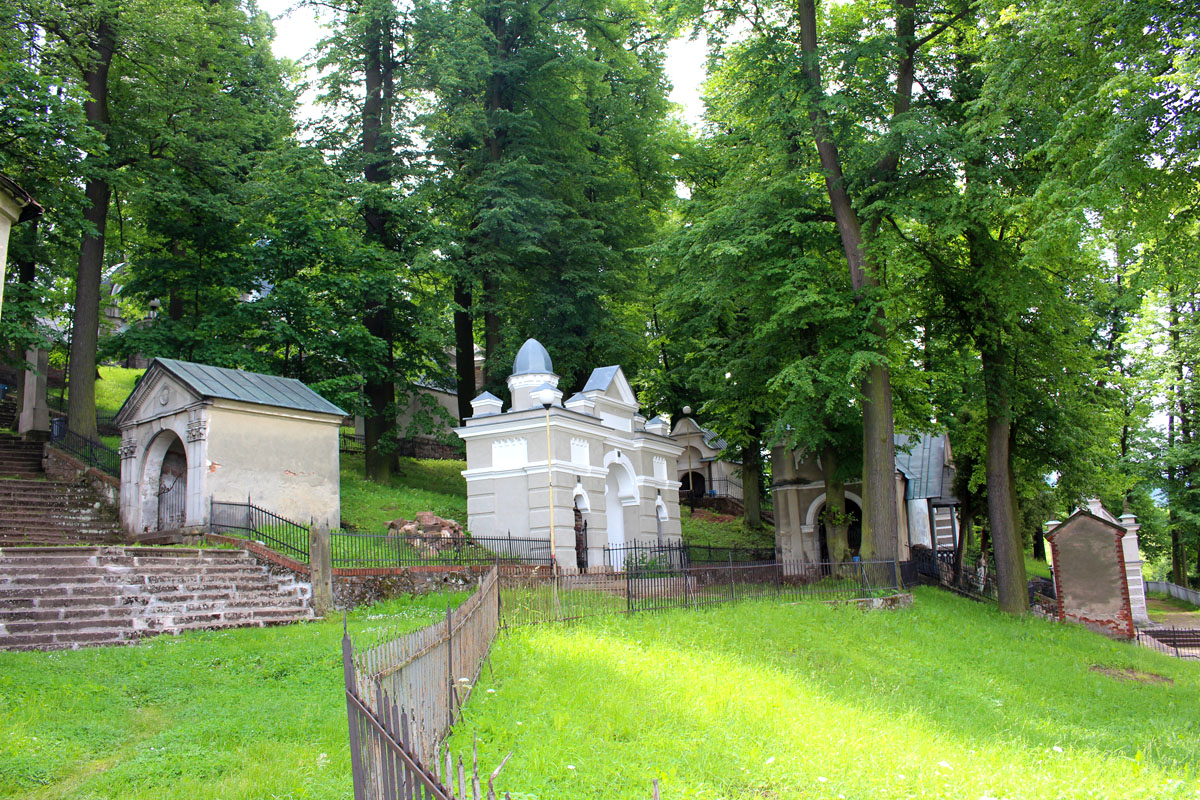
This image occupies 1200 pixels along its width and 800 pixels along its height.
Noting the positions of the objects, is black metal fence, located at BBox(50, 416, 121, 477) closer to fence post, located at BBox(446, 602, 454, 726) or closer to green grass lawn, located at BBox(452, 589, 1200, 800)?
green grass lawn, located at BBox(452, 589, 1200, 800)

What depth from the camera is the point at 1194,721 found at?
12.8m

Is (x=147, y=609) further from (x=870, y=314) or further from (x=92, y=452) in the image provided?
(x=870, y=314)

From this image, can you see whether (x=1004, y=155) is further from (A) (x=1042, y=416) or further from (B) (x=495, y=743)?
(B) (x=495, y=743)

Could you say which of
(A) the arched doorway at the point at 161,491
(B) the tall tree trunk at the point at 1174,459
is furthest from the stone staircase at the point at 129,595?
(B) the tall tree trunk at the point at 1174,459

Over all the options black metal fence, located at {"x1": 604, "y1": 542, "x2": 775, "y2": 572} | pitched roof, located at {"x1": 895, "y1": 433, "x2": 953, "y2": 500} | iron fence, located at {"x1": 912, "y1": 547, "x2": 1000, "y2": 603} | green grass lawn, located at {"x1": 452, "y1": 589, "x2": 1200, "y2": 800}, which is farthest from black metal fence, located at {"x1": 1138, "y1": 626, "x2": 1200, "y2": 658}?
black metal fence, located at {"x1": 604, "y1": 542, "x2": 775, "y2": 572}

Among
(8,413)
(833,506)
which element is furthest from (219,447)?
(833,506)

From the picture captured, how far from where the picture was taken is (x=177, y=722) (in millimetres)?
8117

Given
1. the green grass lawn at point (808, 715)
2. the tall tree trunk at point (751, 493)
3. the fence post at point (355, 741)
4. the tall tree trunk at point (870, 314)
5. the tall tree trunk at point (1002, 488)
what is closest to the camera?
the fence post at point (355, 741)

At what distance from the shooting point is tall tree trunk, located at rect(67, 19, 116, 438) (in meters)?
22.5

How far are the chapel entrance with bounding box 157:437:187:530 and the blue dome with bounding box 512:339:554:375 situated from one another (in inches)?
321

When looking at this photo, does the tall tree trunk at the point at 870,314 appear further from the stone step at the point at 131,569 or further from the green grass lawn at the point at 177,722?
the stone step at the point at 131,569

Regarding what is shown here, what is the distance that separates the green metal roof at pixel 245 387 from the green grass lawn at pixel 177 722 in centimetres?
736

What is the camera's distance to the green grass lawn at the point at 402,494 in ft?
74.2

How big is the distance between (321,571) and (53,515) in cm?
880
